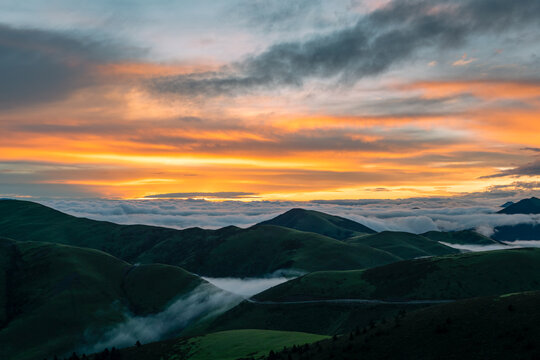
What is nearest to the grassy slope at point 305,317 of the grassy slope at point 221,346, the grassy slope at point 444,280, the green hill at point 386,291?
the green hill at point 386,291

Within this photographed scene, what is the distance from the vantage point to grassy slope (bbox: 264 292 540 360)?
47.4 meters

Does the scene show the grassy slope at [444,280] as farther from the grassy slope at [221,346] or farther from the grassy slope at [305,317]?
the grassy slope at [221,346]

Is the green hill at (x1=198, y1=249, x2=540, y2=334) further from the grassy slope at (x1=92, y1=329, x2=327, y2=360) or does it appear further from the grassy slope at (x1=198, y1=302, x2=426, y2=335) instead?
the grassy slope at (x1=92, y1=329, x2=327, y2=360)

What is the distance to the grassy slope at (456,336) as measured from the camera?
47438mm

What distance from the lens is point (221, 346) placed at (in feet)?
278

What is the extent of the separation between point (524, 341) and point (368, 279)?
150 m

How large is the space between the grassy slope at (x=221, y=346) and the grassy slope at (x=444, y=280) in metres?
92.2

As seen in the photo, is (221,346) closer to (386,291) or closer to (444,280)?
(386,291)

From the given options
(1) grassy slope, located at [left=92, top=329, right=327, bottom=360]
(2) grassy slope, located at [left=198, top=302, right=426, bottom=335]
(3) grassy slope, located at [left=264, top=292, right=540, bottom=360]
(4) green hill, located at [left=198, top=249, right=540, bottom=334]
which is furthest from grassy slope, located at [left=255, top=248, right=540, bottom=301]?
(3) grassy slope, located at [left=264, top=292, right=540, bottom=360]

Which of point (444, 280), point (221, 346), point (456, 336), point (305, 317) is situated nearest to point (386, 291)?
point (444, 280)

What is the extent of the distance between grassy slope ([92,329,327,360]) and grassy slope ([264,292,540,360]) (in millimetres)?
13146

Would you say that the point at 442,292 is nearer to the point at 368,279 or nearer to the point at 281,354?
the point at 368,279

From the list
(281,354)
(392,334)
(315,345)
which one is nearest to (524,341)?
(392,334)

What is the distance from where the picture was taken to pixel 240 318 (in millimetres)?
179875
